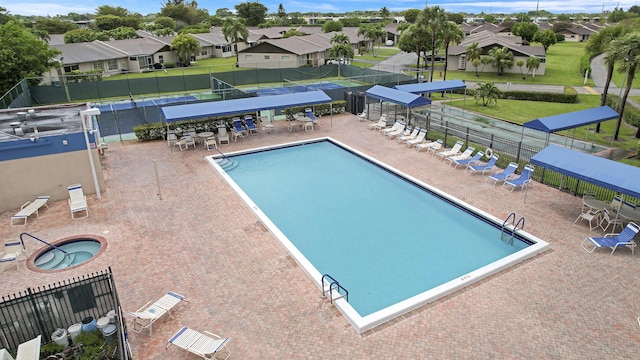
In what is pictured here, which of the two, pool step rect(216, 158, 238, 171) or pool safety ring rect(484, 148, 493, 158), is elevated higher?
pool safety ring rect(484, 148, 493, 158)

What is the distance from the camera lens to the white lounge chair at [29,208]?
43.6ft

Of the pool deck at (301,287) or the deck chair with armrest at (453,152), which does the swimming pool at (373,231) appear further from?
the deck chair with armrest at (453,152)

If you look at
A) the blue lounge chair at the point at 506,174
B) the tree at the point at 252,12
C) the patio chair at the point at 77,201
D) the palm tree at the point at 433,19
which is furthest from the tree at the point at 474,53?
the tree at the point at 252,12

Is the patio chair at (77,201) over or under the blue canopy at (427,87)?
under

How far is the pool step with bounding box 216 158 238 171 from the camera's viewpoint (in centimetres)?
1861

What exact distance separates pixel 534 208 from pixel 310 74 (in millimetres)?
30457

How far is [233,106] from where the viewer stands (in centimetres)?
2094

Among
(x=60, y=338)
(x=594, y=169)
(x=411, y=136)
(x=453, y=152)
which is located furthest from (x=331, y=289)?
(x=411, y=136)

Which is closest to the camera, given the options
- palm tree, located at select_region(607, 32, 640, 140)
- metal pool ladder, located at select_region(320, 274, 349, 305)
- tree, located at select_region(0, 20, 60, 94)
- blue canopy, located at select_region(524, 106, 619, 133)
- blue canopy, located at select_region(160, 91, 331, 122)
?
metal pool ladder, located at select_region(320, 274, 349, 305)

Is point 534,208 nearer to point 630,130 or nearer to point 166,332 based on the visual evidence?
point 166,332

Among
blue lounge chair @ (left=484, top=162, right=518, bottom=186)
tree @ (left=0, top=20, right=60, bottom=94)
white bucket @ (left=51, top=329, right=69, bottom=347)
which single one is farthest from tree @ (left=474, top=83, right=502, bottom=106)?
tree @ (left=0, top=20, right=60, bottom=94)

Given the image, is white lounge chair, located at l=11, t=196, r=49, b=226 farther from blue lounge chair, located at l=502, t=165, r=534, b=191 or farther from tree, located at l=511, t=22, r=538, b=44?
tree, located at l=511, t=22, r=538, b=44

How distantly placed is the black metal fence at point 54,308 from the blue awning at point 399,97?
56.4 ft

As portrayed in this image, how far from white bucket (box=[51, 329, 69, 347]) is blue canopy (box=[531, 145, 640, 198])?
13686mm
